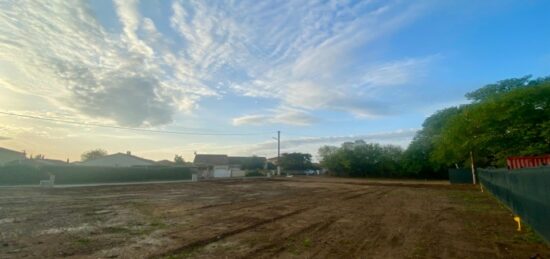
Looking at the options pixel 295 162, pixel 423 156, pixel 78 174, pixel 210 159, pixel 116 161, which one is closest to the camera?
Answer: pixel 78 174

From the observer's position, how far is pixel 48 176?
105 feet

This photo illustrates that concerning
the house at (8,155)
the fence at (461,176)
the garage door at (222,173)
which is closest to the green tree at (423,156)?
the fence at (461,176)

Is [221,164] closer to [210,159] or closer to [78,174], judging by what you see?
[210,159]

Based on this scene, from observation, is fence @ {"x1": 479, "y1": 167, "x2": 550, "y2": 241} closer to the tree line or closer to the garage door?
the tree line

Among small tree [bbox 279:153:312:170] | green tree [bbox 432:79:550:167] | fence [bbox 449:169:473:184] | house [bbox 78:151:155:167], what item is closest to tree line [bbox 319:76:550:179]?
green tree [bbox 432:79:550:167]

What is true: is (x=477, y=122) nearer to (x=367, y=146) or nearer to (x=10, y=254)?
(x=10, y=254)

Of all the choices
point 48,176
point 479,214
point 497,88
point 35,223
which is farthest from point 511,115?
point 48,176

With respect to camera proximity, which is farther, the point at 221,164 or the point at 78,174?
the point at 221,164

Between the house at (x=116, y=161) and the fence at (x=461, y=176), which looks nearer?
the fence at (x=461, y=176)

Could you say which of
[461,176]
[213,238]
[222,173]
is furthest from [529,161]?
[222,173]

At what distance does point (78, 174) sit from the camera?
34469mm

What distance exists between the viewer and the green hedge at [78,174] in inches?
1200

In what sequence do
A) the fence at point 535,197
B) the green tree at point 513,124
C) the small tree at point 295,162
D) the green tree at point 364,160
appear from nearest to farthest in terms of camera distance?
the fence at point 535,197
the green tree at point 513,124
the green tree at point 364,160
the small tree at point 295,162

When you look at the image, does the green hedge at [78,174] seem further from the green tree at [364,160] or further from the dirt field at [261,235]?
the green tree at [364,160]
